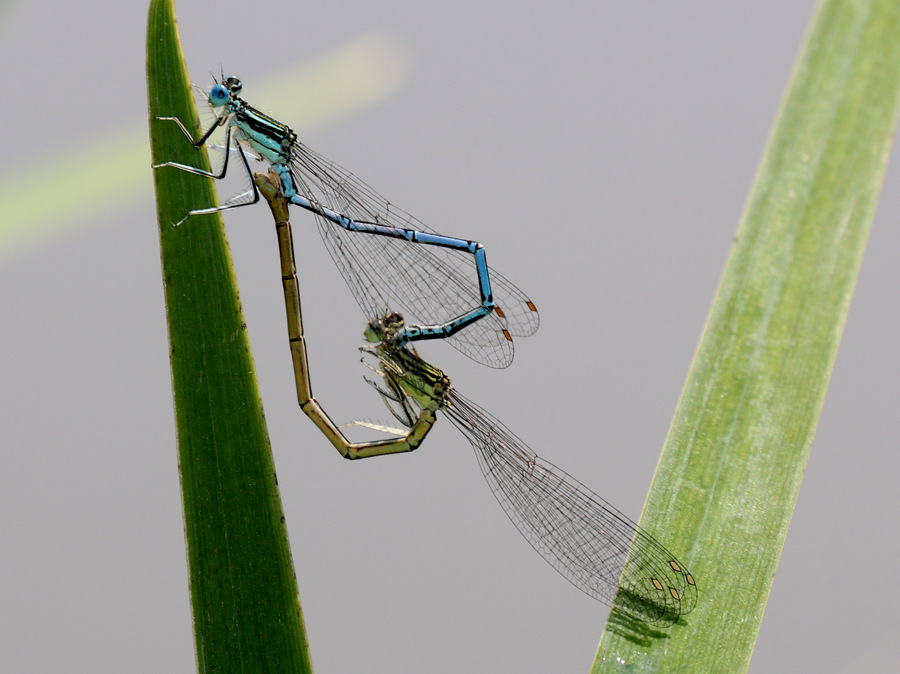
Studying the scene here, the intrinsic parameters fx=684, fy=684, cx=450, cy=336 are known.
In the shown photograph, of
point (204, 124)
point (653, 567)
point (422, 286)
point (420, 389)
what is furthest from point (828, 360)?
point (204, 124)

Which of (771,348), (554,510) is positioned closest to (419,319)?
(554,510)

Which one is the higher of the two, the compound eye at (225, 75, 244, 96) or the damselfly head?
the compound eye at (225, 75, 244, 96)

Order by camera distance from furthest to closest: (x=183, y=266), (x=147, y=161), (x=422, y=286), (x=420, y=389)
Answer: (x=147, y=161) < (x=422, y=286) < (x=420, y=389) < (x=183, y=266)

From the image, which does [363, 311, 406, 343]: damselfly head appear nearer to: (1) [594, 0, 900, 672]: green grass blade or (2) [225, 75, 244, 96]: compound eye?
(2) [225, 75, 244, 96]: compound eye

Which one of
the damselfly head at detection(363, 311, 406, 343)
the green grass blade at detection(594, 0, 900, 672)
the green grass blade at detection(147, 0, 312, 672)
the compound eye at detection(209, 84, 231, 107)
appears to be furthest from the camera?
the damselfly head at detection(363, 311, 406, 343)

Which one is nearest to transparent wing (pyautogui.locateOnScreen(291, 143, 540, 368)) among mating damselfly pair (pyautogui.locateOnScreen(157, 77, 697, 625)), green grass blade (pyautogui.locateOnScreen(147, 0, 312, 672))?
mating damselfly pair (pyautogui.locateOnScreen(157, 77, 697, 625))

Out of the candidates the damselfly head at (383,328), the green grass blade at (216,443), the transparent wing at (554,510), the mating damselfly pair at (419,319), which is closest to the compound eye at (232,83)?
the mating damselfly pair at (419,319)

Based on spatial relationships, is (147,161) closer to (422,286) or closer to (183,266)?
(422,286)
